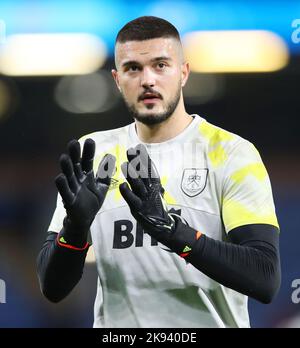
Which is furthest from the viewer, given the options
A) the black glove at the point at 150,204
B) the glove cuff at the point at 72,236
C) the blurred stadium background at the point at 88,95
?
the blurred stadium background at the point at 88,95

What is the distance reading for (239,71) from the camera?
7.49 feet

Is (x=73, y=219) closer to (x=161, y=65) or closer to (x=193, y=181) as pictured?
(x=193, y=181)

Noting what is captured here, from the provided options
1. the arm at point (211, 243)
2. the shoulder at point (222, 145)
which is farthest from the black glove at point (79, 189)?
the shoulder at point (222, 145)

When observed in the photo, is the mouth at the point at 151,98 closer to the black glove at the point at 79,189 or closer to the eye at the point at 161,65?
the eye at the point at 161,65

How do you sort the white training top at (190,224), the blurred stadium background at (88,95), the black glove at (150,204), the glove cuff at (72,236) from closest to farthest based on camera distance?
the black glove at (150,204)
the glove cuff at (72,236)
the white training top at (190,224)
the blurred stadium background at (88,95)

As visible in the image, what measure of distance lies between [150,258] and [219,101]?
0.64 metres

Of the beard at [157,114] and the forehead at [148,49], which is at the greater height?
the forehead at [148,49]

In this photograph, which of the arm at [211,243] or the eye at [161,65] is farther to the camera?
the eye at [161,65]

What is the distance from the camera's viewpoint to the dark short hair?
2.12 meters

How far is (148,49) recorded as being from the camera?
2.09 m

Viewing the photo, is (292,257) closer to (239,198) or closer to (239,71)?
(239,198)

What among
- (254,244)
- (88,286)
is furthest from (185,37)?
(88,286)

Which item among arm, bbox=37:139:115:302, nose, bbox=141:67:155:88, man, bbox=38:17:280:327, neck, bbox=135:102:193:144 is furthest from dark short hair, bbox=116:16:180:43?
arm, bbox=37:139:115:302

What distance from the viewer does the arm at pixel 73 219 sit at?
5.88ft
